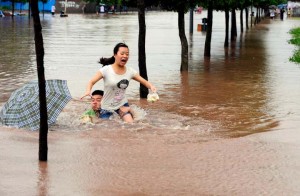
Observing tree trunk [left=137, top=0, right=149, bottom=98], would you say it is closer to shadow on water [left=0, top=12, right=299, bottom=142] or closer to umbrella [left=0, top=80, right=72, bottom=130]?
shadow on water [left=0, top=12, right=299, bottom=142]

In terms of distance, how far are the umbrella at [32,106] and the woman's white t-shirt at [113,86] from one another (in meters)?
0.53

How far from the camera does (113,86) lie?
9305mm

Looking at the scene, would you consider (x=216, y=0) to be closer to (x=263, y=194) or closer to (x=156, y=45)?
(x=156, y=45)

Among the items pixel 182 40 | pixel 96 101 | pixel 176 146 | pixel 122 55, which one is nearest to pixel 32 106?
pixel 96 101

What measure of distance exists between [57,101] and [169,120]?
6.00ft

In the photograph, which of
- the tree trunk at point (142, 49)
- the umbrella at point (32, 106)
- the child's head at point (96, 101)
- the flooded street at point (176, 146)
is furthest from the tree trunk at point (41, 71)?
the tree trunk at point (142, 49)

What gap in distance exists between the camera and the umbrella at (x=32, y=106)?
912cm

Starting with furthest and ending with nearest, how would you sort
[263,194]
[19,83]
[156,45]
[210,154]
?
[156,45] → [19,83] → [210,154] → [263,194]

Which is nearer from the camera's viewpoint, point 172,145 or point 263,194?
point 263,194

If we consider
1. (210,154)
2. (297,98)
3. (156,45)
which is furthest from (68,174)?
(156,45)

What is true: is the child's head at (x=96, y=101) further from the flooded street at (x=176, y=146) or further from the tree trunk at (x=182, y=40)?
the tree trunk at (x=182, y=40)

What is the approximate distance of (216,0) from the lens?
742 inches

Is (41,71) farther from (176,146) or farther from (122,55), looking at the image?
(122,55)

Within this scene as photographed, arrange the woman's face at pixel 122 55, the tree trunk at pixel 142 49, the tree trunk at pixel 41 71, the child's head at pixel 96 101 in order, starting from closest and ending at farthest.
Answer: the tree trunk at pixel 41 71, the woman's face at pixel 122 55, the child's head at pixel 96 101, the tree trunk at pixel 142 49
